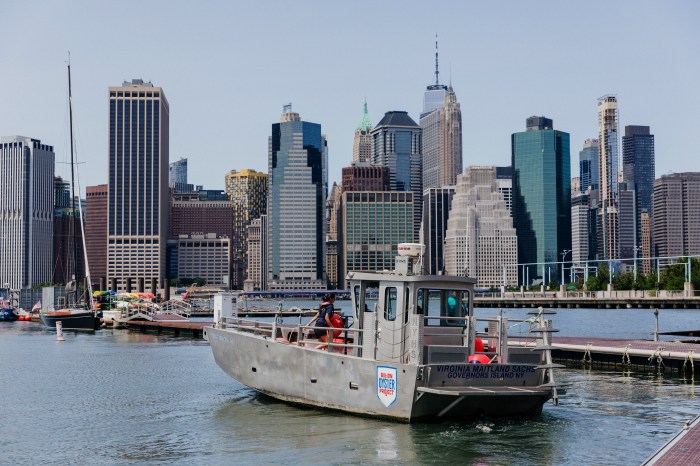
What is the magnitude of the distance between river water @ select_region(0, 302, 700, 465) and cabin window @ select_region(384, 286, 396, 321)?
8.08 feet

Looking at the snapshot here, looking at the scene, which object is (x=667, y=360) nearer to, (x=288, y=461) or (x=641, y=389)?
(x=641, y=389)

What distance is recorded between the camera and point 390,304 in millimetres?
21656

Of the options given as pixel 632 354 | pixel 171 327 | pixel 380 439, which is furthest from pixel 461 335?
pixel 171 327

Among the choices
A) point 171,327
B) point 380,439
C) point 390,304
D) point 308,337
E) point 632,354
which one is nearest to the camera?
point 380,439

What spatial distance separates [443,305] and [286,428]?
15.6 feet

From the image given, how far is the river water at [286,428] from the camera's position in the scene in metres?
19.0

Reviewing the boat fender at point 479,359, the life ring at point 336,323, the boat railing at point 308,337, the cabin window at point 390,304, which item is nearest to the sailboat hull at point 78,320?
the boat railing at point 308,337

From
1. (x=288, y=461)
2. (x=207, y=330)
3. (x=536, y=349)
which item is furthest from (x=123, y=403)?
(x=536, y=349)

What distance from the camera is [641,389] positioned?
28391 mm

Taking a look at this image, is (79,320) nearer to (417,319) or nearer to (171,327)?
(171,327)

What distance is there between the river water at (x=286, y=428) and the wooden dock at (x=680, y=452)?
42.6 inches

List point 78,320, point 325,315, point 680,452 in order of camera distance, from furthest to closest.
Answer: point 78,320 → point 325,315 → point 680,452

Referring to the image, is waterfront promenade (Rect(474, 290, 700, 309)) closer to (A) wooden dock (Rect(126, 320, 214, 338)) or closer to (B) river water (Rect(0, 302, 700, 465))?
(A) wooden dock (Rect(126, 320, 214, 338))

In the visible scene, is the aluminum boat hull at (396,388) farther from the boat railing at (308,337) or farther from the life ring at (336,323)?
the life ring at (336,323)
